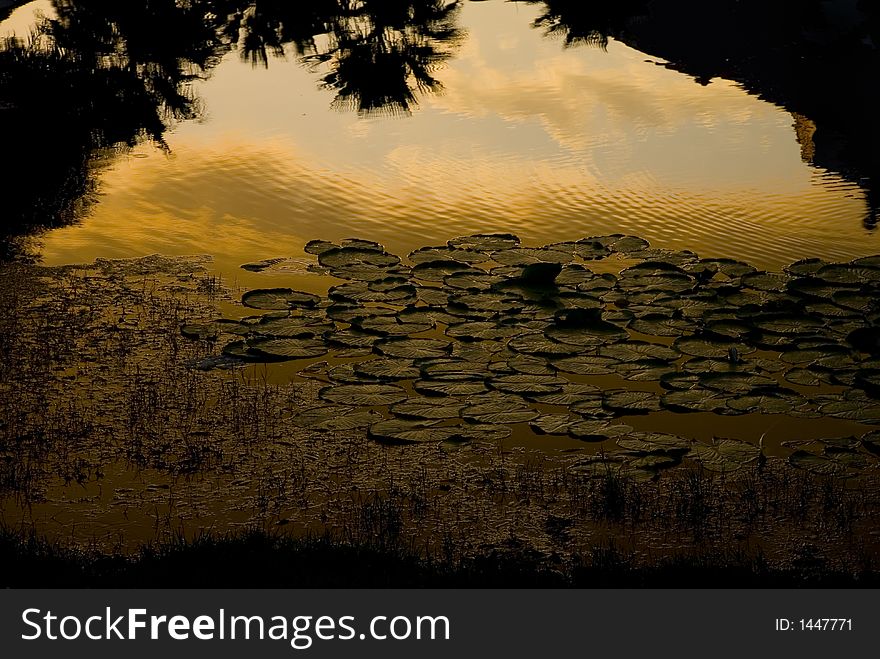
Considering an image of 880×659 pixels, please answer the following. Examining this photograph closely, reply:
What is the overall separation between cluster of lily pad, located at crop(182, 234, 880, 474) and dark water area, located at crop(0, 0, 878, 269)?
1.54ft

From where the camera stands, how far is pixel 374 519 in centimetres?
342

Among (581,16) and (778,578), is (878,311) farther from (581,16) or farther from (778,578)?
(581,16)

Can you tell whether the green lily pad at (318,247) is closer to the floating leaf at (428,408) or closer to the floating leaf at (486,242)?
the floating leaf at (486,242)

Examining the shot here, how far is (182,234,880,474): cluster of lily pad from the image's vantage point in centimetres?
396

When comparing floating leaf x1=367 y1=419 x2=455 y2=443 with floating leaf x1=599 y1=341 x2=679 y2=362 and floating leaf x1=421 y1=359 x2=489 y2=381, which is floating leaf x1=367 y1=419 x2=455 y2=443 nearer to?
floating leaf x1=421 y1=359 x2=489 y2=381

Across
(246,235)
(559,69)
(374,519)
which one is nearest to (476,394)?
(374,519)

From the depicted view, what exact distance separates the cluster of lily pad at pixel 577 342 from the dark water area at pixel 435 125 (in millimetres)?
470

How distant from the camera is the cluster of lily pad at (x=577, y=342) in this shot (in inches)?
156

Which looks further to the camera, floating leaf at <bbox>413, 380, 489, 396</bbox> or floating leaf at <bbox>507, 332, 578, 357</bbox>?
floating leaf at <bbox>507, 332, 578, 357</bbox>

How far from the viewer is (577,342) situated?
441 centimetres

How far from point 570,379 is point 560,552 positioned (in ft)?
3.58

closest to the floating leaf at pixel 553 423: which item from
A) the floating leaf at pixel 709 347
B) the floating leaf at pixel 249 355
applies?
the floating leaf at pixel 709 347

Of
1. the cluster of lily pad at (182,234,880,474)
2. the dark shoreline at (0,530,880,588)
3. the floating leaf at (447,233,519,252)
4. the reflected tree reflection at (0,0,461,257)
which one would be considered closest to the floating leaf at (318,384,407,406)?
the cluster of lily pad at (182,234,880,474)

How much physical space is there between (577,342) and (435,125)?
11.1 feet
